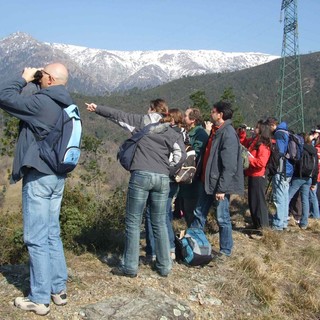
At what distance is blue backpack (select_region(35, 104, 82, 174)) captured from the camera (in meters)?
3.09

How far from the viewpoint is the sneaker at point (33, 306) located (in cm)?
319

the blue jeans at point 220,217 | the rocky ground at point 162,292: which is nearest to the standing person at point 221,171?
the blue jeans at point 220,217

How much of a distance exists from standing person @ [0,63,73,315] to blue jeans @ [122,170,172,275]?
2.55 feet

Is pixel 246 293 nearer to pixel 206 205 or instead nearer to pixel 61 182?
pixel 206 205

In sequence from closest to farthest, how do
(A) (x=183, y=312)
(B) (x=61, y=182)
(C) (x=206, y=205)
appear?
(B) (x=61, y=182), (A) (x=183, y=312), (C) (x=206, y=205)

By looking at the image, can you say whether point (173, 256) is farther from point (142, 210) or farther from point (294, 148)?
point (294, 148)

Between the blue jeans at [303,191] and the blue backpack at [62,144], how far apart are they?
15.7ft

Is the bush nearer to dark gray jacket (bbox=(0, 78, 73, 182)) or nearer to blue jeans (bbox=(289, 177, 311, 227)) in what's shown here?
dark gray jacket (bbox=(0, 78, 73, 182))

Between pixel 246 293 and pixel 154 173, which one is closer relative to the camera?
pixel 154 173

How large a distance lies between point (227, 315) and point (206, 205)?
1.48 meters

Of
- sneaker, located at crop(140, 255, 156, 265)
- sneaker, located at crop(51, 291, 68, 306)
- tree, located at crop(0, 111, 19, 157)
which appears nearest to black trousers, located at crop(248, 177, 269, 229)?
sneaker, located at crop(140, 255, 156, 265)

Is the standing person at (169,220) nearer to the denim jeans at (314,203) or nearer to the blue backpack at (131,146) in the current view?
the blue backpack at (131,146)

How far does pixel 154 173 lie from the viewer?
3.80 m

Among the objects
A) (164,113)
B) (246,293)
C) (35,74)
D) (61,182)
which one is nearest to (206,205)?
(246,293)
